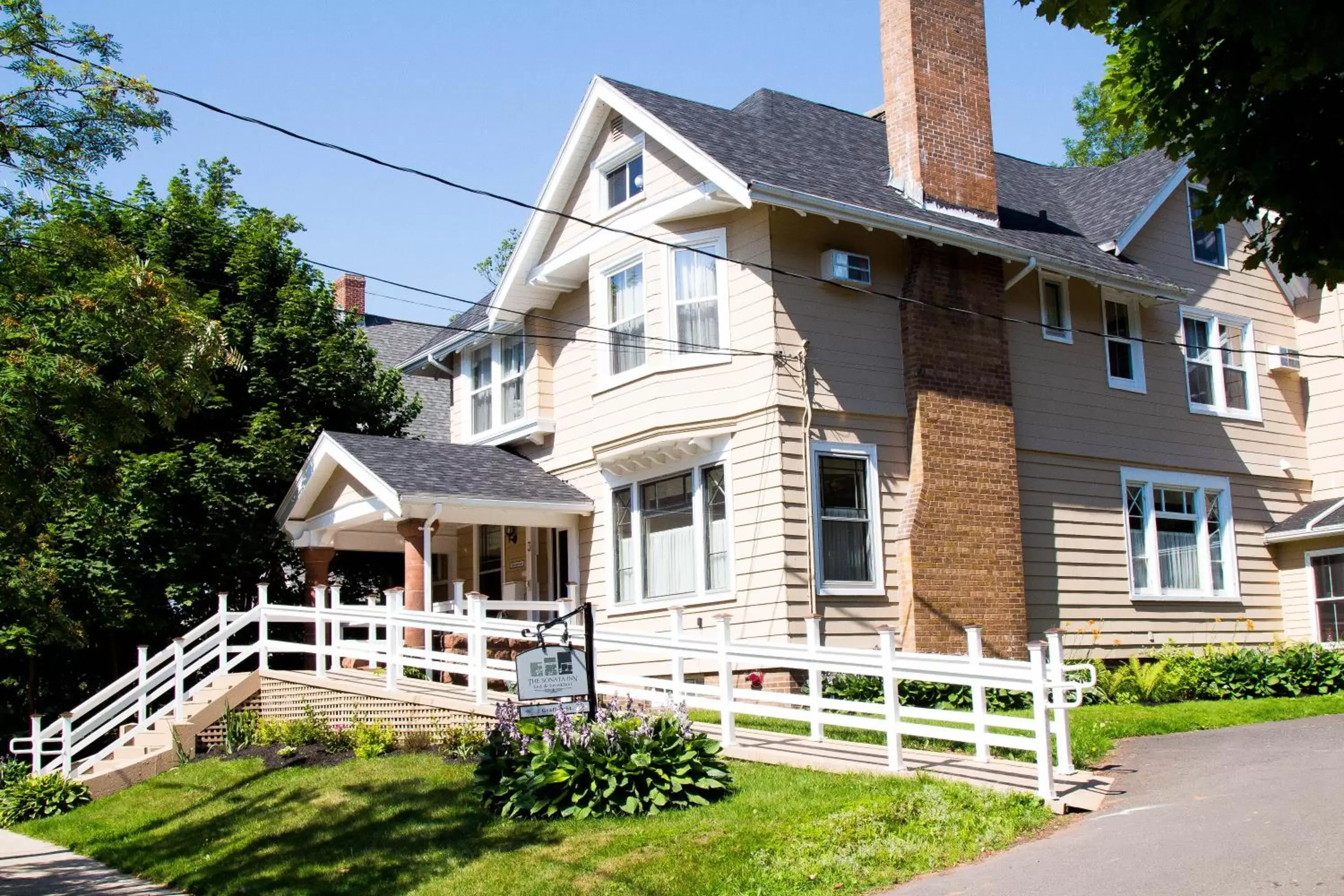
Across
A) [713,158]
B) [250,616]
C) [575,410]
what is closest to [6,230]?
[250,616]

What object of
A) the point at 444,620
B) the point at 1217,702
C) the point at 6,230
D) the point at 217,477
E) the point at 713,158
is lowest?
the point at 1217,702

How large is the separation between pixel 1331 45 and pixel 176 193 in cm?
2105

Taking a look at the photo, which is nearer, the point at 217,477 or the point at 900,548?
the point at 900,548

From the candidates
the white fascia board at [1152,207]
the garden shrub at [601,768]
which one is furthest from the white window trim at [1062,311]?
the garden shrub at [601,768]

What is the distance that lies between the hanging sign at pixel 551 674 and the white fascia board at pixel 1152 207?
14332mm

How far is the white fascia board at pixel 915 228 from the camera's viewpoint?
55.6 feet

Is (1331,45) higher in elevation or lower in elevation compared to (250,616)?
higher

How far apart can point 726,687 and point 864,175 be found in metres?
9.79

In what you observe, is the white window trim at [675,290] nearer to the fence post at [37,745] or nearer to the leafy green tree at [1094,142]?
the fence post at [37,745]

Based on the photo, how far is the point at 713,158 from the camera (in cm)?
1744

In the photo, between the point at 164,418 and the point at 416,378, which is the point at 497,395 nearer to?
the point at 164,418

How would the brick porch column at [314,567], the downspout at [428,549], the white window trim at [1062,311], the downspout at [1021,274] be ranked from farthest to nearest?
the brick porch column at [314,567], the white window trim at [1062,311], the downspout at [1021,274], the downspout at [428,549]

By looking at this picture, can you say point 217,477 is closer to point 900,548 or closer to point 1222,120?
point 900,548

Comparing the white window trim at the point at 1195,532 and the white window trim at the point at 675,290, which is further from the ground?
the white window trim at the point at 675,290
